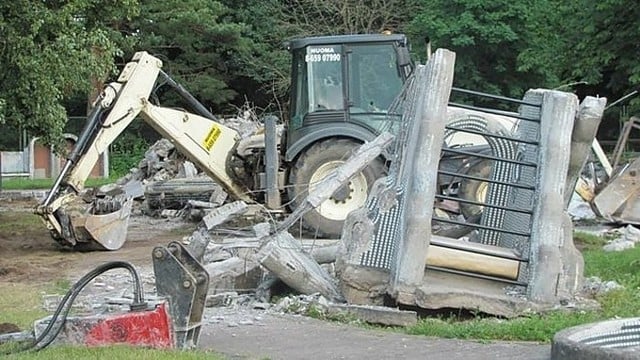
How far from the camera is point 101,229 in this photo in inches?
637

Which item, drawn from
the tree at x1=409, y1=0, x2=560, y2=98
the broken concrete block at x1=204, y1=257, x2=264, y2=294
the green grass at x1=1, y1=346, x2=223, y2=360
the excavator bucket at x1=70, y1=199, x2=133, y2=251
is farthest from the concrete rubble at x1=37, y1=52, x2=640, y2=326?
the tree at x1=409, y1=0, x2=560, y2=98

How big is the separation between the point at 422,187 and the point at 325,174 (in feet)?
23.5

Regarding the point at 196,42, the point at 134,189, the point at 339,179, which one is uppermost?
the point at 196,42

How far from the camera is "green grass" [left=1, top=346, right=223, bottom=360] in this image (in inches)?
288

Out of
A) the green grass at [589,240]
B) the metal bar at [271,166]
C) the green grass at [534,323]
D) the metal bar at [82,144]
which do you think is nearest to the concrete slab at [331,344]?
the green grass at [534,323]

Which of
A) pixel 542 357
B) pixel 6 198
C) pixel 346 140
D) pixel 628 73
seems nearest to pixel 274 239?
pixel 542 357

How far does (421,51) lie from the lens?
133ft

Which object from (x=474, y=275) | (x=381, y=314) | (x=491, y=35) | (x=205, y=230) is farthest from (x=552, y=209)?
(x=491, y=35)

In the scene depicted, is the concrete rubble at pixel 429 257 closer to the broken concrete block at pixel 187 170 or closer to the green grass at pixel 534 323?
the green grass at pixel 534 323

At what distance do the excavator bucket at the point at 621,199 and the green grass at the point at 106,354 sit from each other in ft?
38.9

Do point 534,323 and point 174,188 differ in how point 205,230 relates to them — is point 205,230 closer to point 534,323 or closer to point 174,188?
point 534,323

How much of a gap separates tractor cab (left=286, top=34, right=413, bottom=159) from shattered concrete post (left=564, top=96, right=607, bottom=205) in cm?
614

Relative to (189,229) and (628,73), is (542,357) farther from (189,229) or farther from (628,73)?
(628,73)

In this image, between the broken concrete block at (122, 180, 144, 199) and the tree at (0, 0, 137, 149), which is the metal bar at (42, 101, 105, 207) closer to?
the tree at (0, 0, 137, 149)
